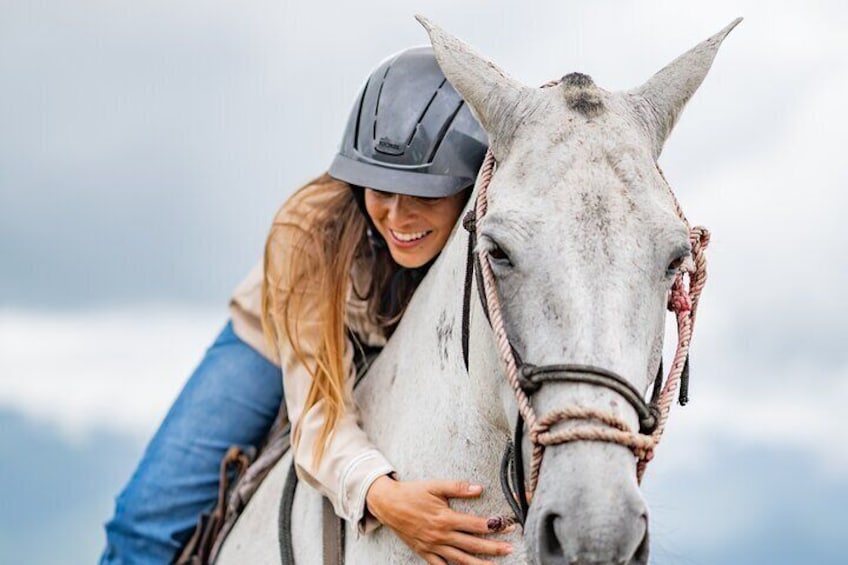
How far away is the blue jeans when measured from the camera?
18.5 ft

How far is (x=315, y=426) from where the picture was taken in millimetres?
4512

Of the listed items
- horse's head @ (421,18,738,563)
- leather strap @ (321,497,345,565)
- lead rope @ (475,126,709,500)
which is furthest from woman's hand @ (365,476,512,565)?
horse's head @ (421,18,738,563)

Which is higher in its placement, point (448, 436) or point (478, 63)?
point (478, 63)

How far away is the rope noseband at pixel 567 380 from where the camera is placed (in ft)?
10.2

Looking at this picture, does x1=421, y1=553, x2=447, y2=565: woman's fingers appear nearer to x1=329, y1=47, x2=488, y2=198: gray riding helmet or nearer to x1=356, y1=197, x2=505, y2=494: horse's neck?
x1=356, y1=197, x2=505, y2=494: horse's neck

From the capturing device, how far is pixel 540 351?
324 centimetres

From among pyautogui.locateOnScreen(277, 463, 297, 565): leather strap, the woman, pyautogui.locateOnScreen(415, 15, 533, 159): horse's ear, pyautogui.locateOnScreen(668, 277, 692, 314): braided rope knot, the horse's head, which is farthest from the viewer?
pyautogui.locateOnScreen(277, 463, 297, 565): leather strap

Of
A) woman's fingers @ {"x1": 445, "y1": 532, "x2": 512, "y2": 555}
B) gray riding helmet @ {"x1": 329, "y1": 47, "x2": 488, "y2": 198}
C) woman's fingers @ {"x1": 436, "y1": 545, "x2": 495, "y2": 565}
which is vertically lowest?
woman's fingers @ {"x1": 436, "y1": 545, "x2": 495, "y2": 565}

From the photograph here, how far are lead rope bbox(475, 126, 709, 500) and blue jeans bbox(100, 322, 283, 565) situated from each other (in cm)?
242

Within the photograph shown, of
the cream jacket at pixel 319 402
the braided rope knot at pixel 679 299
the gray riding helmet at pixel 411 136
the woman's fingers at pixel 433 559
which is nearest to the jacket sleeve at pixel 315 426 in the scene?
the cream jacket at pixel 319 402

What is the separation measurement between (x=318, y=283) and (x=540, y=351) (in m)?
1.84

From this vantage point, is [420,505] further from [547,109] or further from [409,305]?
[547,109]

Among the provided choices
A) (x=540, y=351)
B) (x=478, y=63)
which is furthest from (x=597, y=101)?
(x=540, y=351)

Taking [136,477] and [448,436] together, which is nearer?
[448,436]
